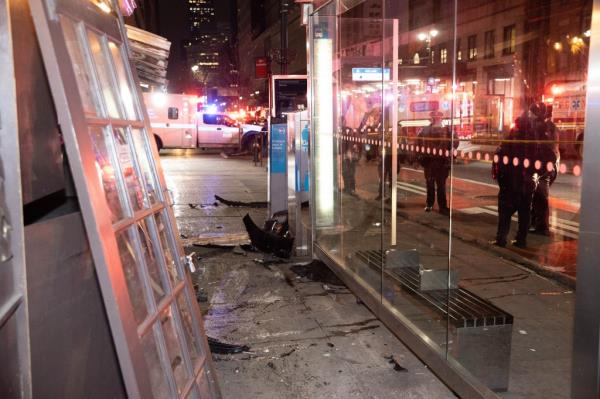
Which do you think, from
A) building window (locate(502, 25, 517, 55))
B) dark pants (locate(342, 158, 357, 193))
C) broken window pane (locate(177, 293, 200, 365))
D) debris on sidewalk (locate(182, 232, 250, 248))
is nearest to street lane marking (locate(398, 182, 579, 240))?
dark pants (locate(342, 158, 357, 193))

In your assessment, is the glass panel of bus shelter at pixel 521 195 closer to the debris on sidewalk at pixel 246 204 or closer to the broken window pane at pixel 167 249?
the broken window pane at pixel 167 249

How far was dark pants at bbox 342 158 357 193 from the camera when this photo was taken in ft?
27.3

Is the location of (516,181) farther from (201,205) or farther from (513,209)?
(201,205)

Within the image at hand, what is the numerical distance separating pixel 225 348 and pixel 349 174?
4698mm

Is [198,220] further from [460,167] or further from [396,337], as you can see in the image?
[460,167]

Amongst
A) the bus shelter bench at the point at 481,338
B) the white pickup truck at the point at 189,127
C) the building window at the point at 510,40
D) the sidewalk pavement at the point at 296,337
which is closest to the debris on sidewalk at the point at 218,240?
the sidewalk pavement at the point at 296,337

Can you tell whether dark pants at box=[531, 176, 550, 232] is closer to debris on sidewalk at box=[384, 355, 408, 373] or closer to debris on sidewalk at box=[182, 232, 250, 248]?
debris on sidewalk at box=[182, 232, 250, 248]

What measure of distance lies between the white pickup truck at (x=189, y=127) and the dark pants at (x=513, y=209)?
17.6 meters

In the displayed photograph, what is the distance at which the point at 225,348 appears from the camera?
4629 mm

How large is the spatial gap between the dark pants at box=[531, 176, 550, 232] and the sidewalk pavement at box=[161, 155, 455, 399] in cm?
316

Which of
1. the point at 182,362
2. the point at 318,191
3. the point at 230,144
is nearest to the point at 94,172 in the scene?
the point at 182,362

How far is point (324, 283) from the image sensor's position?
259 inches

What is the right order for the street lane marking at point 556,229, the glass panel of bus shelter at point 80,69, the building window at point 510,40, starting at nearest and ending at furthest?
the glass panel of bus shelter at point 80,69
the street lane marking at point 556,229
the building window at point 510,40

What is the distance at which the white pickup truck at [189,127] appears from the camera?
25531mm
